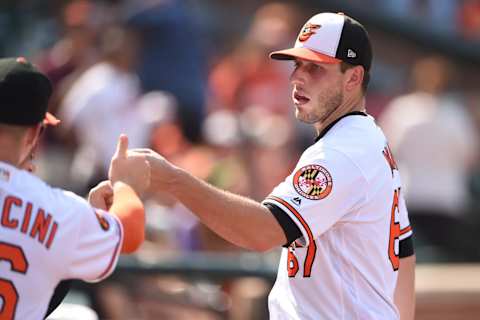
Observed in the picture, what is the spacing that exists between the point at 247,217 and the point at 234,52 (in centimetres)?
736

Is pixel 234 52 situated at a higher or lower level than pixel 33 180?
lower

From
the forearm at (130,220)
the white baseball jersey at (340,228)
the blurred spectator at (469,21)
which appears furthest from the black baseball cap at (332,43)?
the blurred spectator at (469,21)

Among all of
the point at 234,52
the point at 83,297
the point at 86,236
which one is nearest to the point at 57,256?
the point at 86,236

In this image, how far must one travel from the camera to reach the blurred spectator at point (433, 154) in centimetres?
1030

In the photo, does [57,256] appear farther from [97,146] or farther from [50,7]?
[50,7]

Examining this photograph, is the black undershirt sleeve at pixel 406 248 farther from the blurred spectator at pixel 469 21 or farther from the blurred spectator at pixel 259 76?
the blurred spectator at pixel 469 21

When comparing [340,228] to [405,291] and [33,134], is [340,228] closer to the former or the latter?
[405,291]

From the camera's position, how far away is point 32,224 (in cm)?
398

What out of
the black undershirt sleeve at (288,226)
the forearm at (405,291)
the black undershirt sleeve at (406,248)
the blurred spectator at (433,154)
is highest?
the black undershirt sleeve at (288,226)

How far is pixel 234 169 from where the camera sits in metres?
9.96

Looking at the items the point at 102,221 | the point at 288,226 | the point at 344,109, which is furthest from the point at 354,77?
the point at 102,221

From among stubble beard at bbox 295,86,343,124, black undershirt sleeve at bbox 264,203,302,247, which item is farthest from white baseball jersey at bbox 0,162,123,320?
stubble beard at bbox 295,86,343,124

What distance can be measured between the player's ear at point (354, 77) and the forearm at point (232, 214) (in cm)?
71

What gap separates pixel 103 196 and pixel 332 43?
1.16 metres
